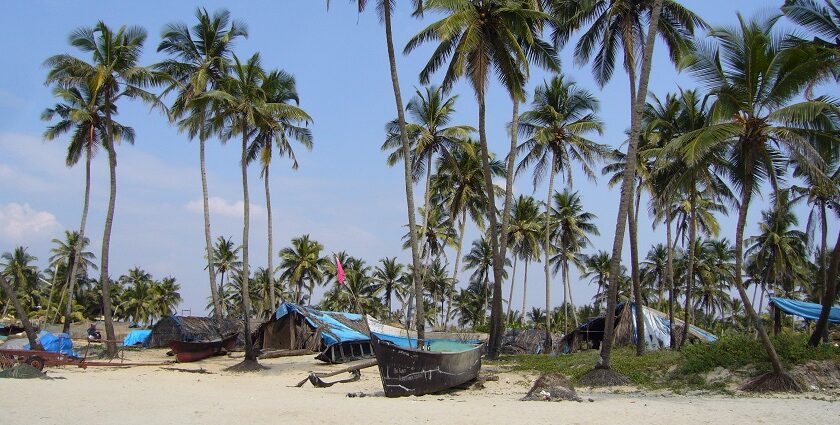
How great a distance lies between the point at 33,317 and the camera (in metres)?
52.2

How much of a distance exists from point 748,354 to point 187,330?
82.1ft

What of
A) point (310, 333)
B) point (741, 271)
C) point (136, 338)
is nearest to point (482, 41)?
point (741, 271)

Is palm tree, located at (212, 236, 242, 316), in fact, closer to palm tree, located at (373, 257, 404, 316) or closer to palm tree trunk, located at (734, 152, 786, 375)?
Result: palm tree, located at (373, 257, 404, 316)

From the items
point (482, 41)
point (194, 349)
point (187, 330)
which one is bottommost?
point (194, 349)

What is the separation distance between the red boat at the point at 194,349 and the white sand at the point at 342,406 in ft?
26.0

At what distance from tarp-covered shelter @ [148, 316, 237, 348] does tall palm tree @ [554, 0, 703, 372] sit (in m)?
20.9

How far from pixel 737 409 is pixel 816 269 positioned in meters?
36.5

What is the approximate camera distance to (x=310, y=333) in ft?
95.8

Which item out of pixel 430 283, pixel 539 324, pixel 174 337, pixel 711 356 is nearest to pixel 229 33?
pixel 174 337

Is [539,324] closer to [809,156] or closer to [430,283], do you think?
[430,283]

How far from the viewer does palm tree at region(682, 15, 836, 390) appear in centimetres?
1471

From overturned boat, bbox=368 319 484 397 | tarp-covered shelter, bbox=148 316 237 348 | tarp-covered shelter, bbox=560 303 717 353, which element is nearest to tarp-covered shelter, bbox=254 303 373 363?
tarp-covered shelter, bbox=148 316 237 348

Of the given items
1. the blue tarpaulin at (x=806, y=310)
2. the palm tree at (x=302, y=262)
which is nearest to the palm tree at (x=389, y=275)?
Result: the palm tree at (x=302, y=262)

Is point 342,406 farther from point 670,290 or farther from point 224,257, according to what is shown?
point 224,257
